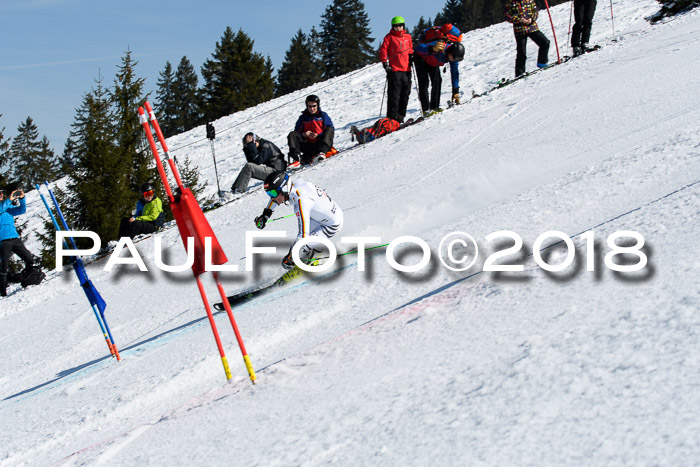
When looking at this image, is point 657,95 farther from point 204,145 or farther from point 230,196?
point 204,145

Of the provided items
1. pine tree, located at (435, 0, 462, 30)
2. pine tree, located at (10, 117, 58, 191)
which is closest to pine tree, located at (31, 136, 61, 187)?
pine tree, located at (10, 117, 58, 191)

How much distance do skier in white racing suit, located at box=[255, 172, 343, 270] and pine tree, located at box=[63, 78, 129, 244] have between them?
416 inches

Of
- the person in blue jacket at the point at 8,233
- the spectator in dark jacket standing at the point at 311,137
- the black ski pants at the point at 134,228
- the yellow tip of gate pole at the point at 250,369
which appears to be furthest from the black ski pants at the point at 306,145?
the yellow tip of gate pole at the point at 250,369

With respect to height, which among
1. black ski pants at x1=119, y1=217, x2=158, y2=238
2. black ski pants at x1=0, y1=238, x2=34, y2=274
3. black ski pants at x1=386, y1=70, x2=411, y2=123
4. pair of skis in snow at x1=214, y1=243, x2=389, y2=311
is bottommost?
pair of skis in snow at x1=214, y1=243, x2=389, y2=311

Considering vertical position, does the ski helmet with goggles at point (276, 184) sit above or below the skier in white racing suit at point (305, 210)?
above

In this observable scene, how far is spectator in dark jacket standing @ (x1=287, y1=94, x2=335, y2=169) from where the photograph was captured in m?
12.6

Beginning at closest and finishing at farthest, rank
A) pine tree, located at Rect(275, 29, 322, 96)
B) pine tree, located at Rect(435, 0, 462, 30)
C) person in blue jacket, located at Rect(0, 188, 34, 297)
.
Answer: person in blue jacket, located at Rect(0, 188, 34, 297)
pine tree, located at Rect(275, 29, 322, 96)
pine tree, located at Rect(435, 0, 462, 30)

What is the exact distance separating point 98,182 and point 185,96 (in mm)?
63931

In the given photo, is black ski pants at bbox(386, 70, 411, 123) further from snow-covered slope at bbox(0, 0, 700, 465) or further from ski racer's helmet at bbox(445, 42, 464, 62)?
snow-covered slope at bbox(0, 0, 700, 465)

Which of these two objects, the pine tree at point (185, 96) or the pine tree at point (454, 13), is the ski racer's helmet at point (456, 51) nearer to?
the pine tree at point (185, 96)

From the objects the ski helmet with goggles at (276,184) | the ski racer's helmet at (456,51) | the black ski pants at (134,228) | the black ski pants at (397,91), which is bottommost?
the black ski pants at (134,228)

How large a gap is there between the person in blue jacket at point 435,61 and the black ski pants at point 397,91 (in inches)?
15.5

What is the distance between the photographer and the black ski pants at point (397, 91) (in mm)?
12516

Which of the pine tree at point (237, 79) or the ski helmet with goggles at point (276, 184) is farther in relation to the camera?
the pine tree at point (237, 79)
